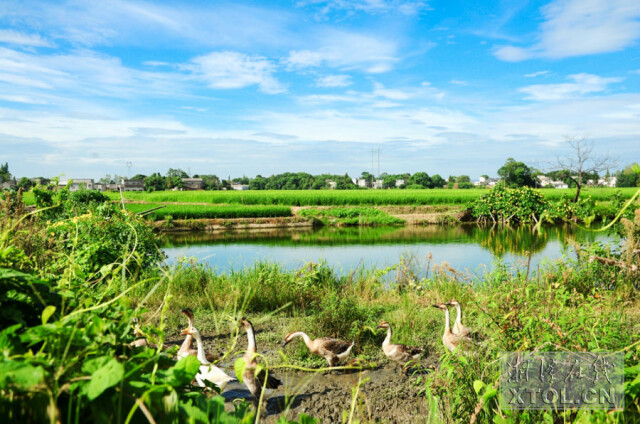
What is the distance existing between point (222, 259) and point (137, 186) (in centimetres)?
7217

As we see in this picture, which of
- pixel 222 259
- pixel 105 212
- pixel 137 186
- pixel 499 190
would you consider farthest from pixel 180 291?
pixel 137 186

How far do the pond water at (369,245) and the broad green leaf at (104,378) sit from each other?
13.1 meters

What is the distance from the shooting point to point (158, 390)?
117 cm

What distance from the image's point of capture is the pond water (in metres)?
16.1

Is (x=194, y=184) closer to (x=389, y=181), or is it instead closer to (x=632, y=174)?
(x=389, y=181)

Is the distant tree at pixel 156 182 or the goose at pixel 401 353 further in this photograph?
the distant tree at pixel 156 182

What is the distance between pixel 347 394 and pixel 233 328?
3141mm

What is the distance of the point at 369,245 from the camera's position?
21500 millimetres

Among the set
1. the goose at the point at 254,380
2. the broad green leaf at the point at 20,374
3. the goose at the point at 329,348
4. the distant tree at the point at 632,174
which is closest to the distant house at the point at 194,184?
the goose at the point at 329,348

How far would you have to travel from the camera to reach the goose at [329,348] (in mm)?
5145

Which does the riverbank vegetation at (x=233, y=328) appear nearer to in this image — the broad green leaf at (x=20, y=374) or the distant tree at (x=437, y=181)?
the broad green leaf at (x=20, y=374)

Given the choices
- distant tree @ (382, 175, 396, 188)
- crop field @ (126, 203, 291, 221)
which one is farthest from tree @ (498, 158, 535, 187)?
crop field @ (126, 203, 291, 221)

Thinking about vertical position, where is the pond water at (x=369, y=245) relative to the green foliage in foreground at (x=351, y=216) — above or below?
below

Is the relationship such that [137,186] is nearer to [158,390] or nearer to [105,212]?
[105,212]
